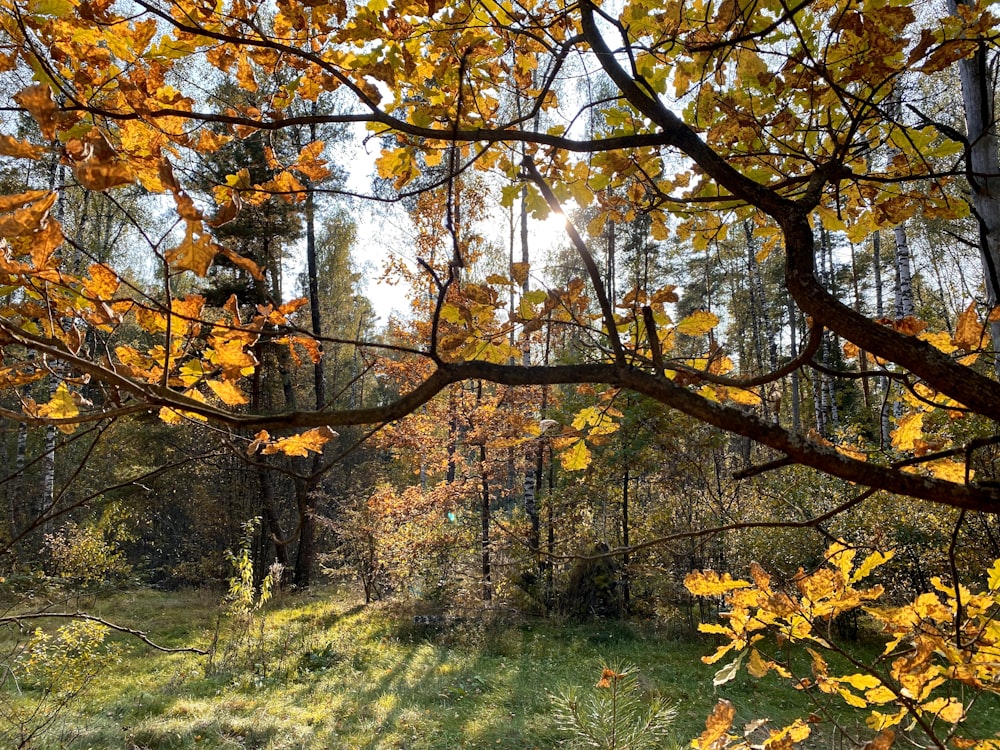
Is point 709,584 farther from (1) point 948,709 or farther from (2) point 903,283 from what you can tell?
(2) point 903,283

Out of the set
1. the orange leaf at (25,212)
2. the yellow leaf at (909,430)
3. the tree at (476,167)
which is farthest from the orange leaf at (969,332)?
the orange leaf at (25,212)

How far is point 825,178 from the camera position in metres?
0.74

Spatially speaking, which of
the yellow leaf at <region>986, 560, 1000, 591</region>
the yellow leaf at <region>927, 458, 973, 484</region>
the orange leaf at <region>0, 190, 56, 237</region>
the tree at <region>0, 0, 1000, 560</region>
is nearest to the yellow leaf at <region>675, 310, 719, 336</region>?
the tree at <region>0, 0, 1000, 560</region>

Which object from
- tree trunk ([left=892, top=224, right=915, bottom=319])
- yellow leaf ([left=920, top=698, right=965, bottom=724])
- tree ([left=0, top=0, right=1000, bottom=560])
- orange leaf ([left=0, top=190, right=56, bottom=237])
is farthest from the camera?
tree trunk ([left=892, top=224, right=915, bottom=319])

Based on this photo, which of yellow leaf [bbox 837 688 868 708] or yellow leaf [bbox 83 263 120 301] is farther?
yellow leaf [bbox 837 688 868 708]

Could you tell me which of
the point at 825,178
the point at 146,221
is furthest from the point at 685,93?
the point at 146,221

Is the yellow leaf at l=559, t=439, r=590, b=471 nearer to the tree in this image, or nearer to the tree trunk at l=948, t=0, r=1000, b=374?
the tree

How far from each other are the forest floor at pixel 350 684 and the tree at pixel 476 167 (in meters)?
2.34

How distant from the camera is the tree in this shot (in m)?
0.55

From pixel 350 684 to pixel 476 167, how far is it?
510cm

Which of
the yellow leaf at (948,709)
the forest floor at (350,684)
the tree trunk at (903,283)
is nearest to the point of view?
the yellow leaf at (948,709)

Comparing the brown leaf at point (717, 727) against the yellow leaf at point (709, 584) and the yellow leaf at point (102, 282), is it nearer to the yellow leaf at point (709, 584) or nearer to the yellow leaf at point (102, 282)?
the yellow leaf at point (709, 584)

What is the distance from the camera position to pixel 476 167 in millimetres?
1055

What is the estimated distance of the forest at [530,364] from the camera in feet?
2.09
